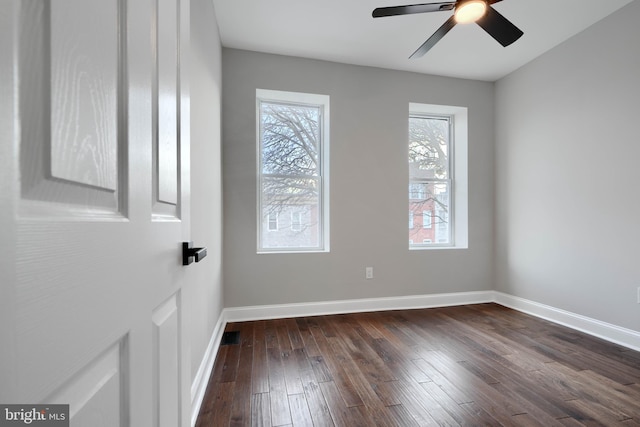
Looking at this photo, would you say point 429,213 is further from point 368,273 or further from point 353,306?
point 353,306

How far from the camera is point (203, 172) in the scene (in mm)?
1778

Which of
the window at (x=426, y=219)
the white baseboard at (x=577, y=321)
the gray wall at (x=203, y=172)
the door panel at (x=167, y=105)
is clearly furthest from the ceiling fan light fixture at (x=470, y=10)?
the white baseboard at (x=577, y=321)

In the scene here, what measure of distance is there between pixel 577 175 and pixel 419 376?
242 cm

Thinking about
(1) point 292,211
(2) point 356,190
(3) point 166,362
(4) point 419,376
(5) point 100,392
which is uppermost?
(2) point 356,190

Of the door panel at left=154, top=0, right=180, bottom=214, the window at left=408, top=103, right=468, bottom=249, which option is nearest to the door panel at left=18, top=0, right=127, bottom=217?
the door panel at left=154, top=0, right=180, bottom=214

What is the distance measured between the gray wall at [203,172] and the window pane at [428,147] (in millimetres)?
2395

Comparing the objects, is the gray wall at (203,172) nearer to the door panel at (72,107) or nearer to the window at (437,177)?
the door panel at (72,107)

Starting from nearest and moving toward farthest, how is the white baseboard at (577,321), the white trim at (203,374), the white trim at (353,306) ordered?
the white trim at (203,374) → the white baseboard at (577,321) → the white trim at (353,306)

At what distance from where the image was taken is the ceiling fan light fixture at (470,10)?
1666 millimetres

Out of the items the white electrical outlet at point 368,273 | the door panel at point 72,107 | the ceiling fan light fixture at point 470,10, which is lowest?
the white electrical outlet at point 368,273

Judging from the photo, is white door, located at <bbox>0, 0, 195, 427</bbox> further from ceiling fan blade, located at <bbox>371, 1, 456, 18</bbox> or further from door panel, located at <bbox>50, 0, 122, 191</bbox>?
ceiling fan blade, located at <bbox>371, 1, 456, 18</bbox>

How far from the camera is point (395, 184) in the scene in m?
3.17

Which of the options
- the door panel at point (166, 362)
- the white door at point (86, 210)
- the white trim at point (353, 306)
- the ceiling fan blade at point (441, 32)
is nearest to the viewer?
the white door at point (86, 210)

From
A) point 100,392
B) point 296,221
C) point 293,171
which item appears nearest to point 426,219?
point 296,221
